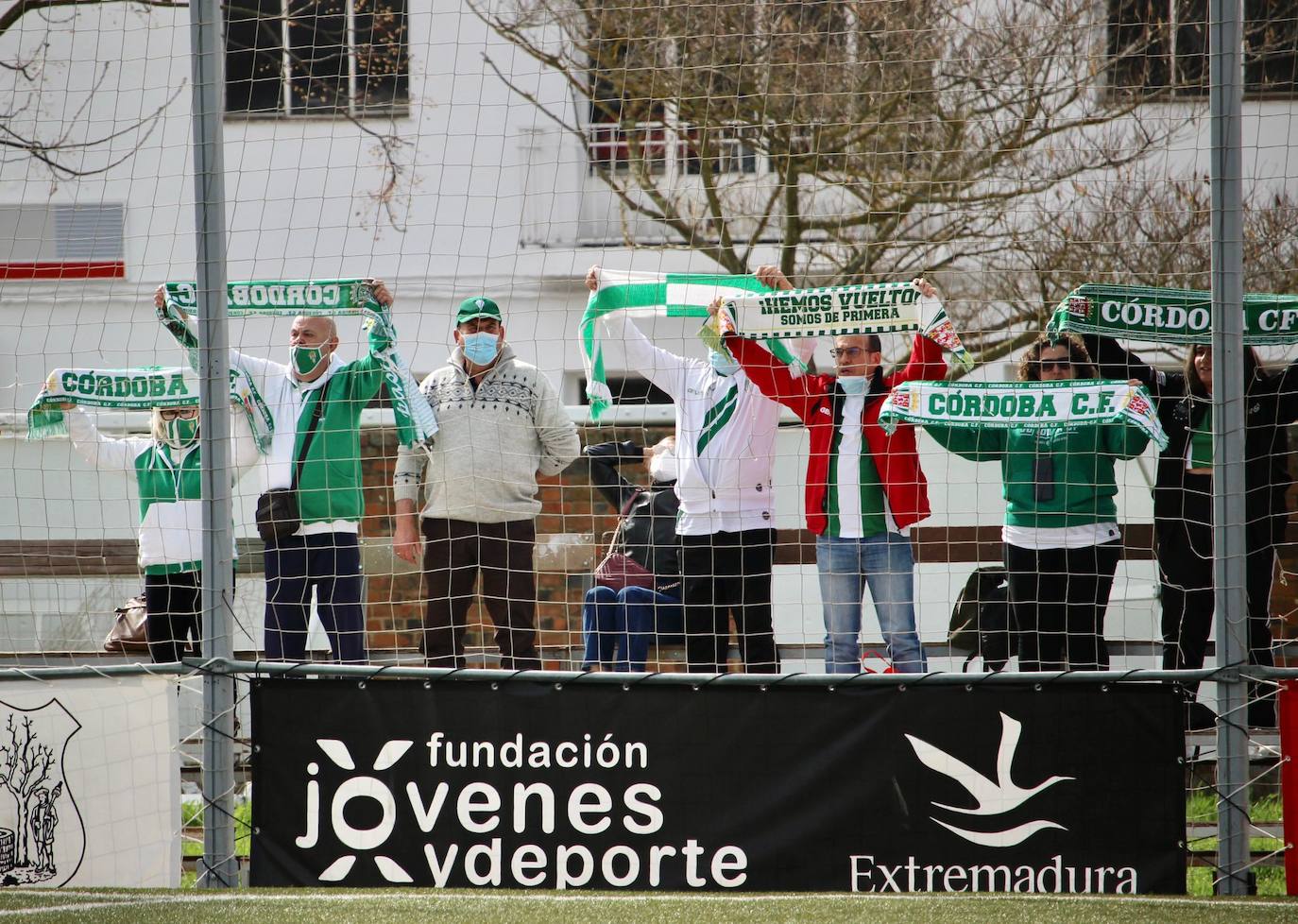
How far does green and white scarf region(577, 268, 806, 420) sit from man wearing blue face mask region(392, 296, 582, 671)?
0.38 m

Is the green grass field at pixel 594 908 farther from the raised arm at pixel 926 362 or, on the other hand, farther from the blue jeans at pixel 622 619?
the raised arm at pixel 926 362

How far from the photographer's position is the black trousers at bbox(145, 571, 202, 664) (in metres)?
5.76

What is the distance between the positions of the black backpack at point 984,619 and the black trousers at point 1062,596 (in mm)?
191

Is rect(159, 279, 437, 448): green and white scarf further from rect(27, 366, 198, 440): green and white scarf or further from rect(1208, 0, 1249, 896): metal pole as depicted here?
rect(1208, 0, 1249, 896): metal pole

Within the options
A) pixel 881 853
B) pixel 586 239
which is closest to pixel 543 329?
pixel 586 239

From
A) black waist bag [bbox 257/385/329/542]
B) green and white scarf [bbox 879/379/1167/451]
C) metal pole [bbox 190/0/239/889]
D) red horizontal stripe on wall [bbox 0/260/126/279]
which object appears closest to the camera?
metal pole [bbox 190/0/239/889]

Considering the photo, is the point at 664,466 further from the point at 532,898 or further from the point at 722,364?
the point at 532,898

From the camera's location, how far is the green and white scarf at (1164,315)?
4.75 m

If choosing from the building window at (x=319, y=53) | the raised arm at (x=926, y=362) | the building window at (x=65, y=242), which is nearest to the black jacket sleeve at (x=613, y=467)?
the raised arm at (x=926, y=362)

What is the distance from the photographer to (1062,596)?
5344 millimetres

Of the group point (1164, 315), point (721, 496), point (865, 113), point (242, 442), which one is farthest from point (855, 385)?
point (865, 113)

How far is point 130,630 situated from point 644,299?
265cm

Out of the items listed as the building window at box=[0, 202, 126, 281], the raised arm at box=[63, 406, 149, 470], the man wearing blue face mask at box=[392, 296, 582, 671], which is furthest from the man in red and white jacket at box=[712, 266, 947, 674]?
the building window at box=[0, 202, 126, 281]

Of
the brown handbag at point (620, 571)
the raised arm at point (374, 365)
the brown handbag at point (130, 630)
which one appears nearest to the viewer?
the raised arm at point (374, 365)
